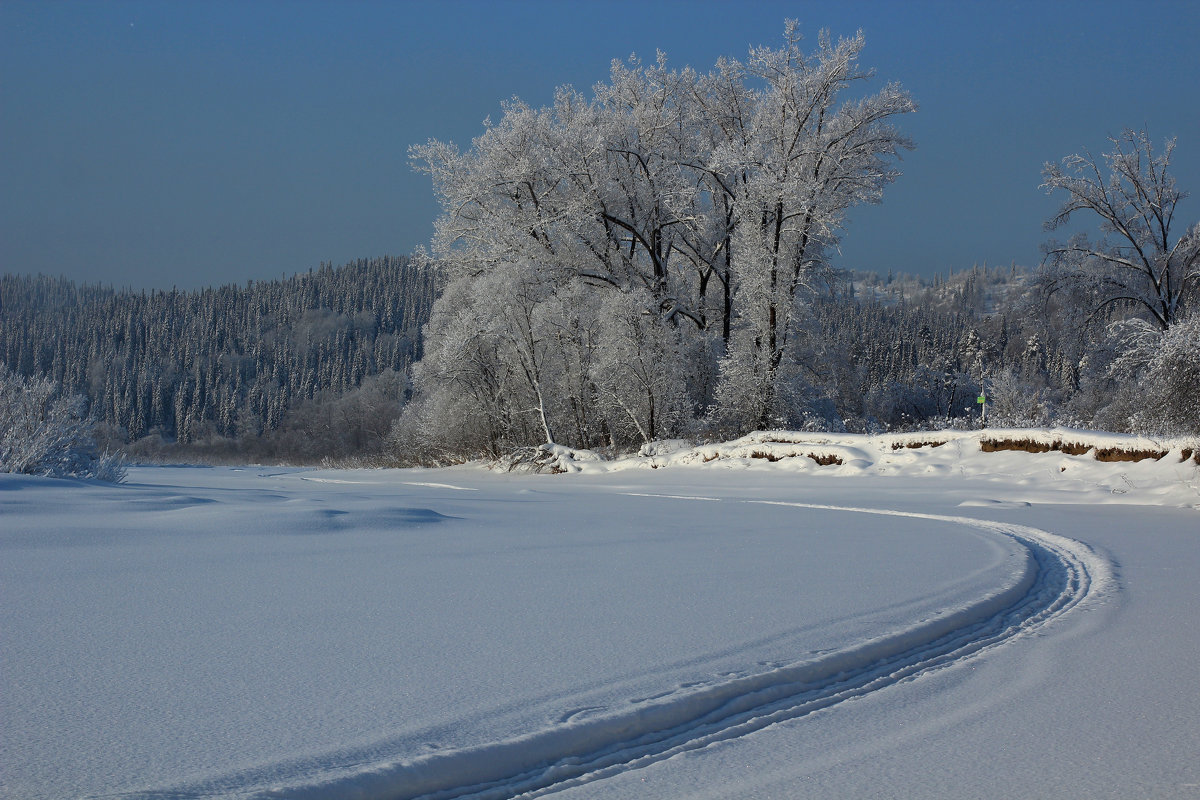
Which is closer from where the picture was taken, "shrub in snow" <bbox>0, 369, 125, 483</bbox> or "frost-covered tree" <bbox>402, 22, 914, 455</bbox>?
"shrub in snow" <bbox>0, 369, 125, 483</bbox>

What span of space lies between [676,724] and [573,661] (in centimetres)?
66

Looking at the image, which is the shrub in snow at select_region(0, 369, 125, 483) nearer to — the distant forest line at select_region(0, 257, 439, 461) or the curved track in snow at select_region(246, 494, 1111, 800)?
the curved track in snow at select_region(246, 494, 1111, 800)

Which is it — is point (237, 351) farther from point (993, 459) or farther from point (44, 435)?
point (993, 459)

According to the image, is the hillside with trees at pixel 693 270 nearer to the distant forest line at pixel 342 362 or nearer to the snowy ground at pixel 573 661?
the distant forest line at pixel 342 362

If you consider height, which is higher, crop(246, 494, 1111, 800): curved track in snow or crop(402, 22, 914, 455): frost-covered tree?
crop(402, 22, 914, 455): frost-covered tree

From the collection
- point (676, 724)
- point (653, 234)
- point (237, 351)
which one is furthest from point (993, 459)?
point (237, 351)

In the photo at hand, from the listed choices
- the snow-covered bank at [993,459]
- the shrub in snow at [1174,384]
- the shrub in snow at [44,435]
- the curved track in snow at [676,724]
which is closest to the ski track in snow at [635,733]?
the curved track in snow at [676,724]

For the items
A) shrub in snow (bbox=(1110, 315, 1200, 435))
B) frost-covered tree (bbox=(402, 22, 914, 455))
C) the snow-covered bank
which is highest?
frost-covered tree (bbox=(402, 22, 914, 455))

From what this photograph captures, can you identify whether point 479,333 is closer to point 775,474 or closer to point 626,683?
point 775,474

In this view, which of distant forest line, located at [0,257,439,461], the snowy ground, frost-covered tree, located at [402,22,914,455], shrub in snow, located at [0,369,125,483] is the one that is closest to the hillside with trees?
frost-covered tree, located at [402,22,914,455]

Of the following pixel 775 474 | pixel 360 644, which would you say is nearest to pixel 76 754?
pixel 360 644

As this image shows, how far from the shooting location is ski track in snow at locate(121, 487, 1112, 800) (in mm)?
2332

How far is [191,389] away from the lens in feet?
391

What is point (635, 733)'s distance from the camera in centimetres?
293
